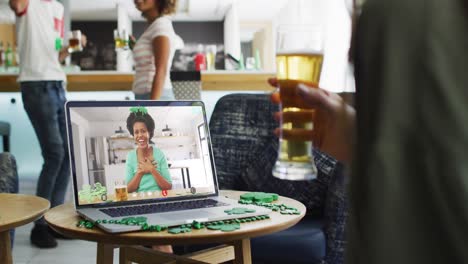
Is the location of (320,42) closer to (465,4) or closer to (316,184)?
(465,4)

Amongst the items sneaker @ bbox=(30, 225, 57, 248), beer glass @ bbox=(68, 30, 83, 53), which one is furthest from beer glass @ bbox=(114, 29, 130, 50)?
sneaker @ bbox=(30, 225, 57, 248)

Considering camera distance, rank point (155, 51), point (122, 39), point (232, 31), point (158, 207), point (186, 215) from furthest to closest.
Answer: point (232, 31) < point (122, 39) < point (155, 51) < point (158, 207) < point (186, 215)

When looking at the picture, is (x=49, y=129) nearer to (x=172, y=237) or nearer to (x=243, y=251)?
(x=243, y=251)

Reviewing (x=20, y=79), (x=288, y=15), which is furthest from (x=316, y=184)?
(x=288, y=15)

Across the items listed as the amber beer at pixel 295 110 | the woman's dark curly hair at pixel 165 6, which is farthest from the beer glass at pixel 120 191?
the woman's dark curly hair at pixel 165 6

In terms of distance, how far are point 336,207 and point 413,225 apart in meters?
1.72

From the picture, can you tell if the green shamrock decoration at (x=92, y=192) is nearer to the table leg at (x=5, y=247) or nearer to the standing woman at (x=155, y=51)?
the table leg at (x=5, y=247)

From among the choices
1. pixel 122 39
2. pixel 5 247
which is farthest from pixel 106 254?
pixel 122 39

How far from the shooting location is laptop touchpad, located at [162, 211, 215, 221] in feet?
4.48

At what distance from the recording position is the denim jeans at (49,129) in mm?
3109

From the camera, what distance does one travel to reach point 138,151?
1606 mm

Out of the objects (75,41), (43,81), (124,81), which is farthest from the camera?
(124,81)

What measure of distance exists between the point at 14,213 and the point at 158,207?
396 mm

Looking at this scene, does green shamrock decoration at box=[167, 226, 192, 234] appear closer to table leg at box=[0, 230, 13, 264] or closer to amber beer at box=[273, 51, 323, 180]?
amber beer at box=[273, 51, 323, 180]
